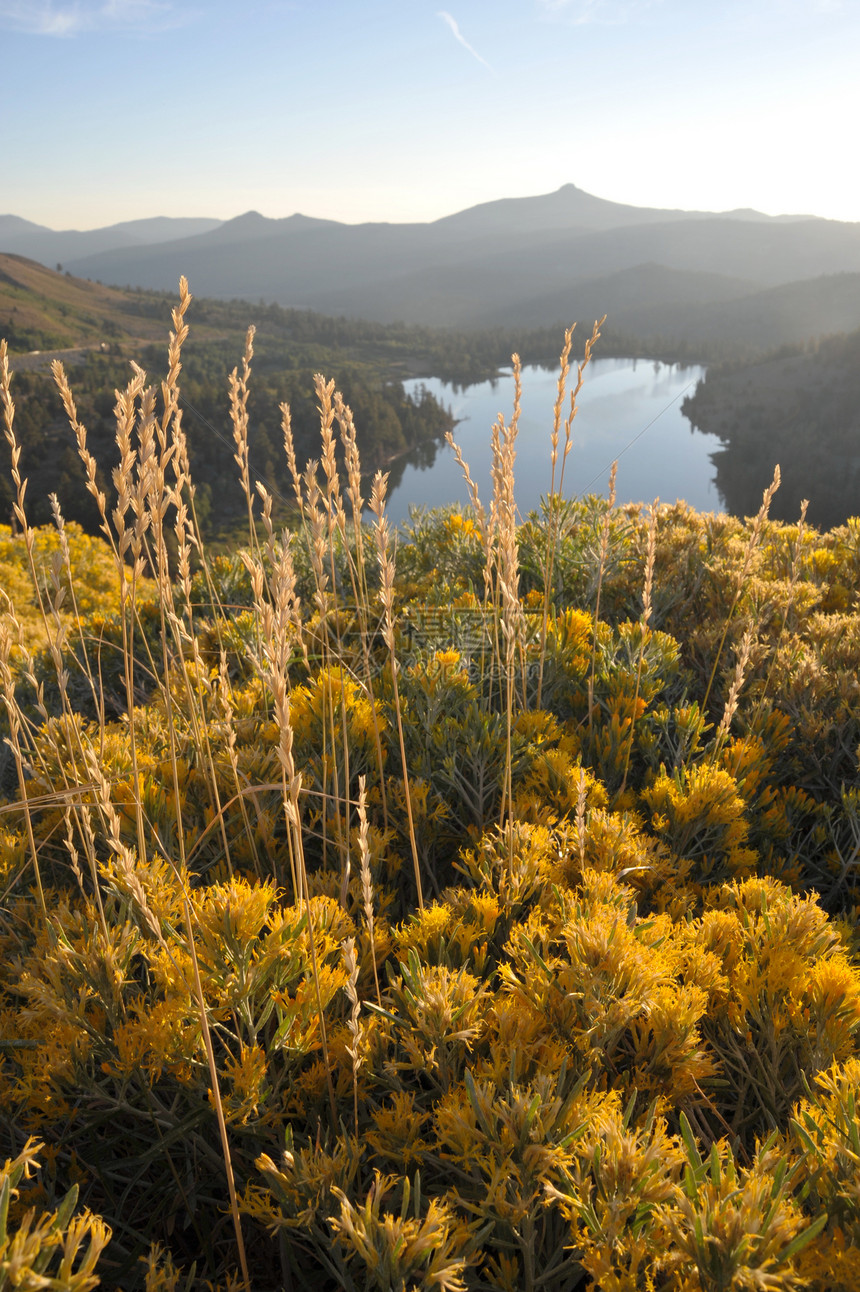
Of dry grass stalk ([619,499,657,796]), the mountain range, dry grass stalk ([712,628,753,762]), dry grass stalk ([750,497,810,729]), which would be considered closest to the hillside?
the mountain range

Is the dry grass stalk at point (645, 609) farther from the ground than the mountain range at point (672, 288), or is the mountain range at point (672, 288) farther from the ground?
the mountain range at point (672, 288)

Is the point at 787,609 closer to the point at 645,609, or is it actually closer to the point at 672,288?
the point at 645,609

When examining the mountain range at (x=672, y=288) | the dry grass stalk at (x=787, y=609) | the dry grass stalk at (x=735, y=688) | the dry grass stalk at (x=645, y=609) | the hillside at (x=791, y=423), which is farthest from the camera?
the mountain range at (x=672, y=288)

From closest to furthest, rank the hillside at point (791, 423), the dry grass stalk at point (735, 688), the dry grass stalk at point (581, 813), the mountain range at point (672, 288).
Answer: the dry grass stalk at point (581, 813), the dry grass stalk at point (735, 688), the hillside at point (791, 423), the mountain range at point (672, 288)

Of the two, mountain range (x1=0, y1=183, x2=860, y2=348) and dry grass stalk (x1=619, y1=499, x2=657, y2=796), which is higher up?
mountain range (x1=0, y1=183, x2=860, y2=348)

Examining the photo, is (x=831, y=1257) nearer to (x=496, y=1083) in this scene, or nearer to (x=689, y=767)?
(x=496, y=1083)

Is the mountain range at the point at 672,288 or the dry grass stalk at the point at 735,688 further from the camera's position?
the mountain range at the point at 672,288

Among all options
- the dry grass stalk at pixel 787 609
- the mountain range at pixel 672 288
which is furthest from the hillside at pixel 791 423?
the dry grass stalk at pixel 787 609

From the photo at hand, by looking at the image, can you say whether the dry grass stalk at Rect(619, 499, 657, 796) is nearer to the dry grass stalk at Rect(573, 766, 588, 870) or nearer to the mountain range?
the dry grass stalk at Rect(573, 766, 588, 870)

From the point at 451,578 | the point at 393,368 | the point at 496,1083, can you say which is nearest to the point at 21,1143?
the point at 496,1083

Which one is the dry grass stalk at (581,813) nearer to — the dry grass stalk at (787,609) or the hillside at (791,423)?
the dry grass stalk at (787,609)

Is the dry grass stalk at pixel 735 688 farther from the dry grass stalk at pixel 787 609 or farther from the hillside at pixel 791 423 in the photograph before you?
A: the hillside at pixel 791 423

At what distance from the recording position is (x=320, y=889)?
1.56m

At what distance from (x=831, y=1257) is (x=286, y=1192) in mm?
726
